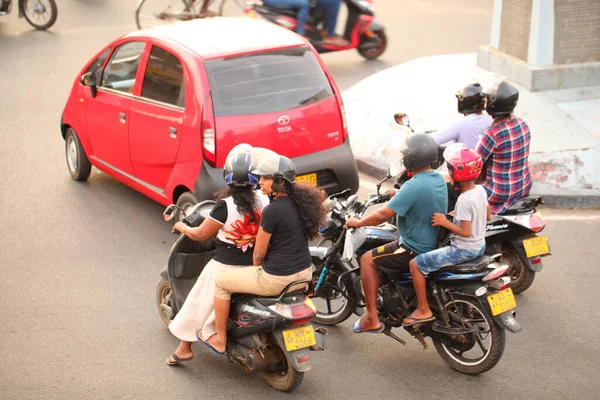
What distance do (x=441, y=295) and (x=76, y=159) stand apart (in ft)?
17.0

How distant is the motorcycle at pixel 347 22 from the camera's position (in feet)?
45.8

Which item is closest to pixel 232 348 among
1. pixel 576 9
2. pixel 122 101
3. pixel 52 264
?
pixel 52 264

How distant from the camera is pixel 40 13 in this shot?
16125mm

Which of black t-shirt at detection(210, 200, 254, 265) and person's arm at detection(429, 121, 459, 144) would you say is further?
person's arm at detection(429, 121, 459, 144)

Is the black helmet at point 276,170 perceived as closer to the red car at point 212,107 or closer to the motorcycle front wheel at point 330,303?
the motorcycle front wheel at point 330,303

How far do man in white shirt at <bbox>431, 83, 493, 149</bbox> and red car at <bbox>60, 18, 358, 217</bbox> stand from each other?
1244 millimetres

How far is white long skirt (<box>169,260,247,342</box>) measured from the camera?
5551 millimetres

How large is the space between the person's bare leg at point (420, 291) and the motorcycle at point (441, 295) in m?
0.07

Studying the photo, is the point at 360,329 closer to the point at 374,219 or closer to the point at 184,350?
the point at 374,219

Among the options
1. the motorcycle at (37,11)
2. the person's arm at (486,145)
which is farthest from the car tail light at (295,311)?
the motorcycle at (37,11)

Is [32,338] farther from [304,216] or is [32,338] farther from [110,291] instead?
[304,216]

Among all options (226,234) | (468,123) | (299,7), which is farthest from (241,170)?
(299,7)

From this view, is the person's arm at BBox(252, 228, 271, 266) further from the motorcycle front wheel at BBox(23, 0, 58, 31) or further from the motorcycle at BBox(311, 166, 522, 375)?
the motorcycle front wheel at BBox(23, 0, 58, 31)

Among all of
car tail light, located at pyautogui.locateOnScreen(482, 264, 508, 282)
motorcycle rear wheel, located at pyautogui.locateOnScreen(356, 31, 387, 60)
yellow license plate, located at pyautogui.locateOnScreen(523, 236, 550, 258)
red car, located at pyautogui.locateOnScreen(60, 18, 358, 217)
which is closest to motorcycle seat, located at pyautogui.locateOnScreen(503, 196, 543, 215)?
yellow license plate, located at pyautogui.locateOnScreen(523, 236, 550, 258)
